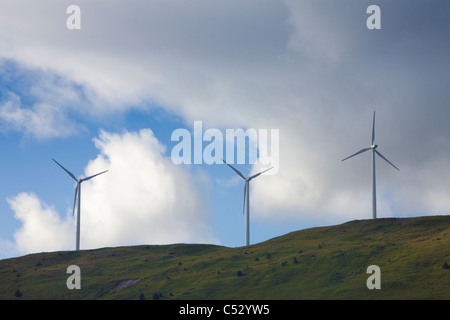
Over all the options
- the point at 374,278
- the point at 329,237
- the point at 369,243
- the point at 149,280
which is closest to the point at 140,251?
the point at 149,280

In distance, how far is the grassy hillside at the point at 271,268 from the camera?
126812 mm

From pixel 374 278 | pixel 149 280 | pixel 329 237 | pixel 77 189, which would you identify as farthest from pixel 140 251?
pixel 374 278

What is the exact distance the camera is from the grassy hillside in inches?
4993

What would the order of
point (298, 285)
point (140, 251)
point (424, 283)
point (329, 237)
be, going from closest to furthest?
1. point (424, 283)
2. point (298, 285)
3. point (329, 237)
4. point (140, 251)

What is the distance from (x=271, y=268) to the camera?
145m

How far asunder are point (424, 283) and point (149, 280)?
215 feet

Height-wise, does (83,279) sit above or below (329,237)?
below

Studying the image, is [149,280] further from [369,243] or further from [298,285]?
[369,243]
